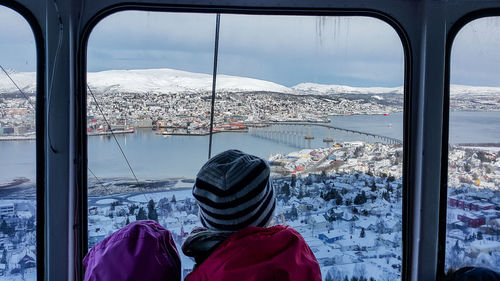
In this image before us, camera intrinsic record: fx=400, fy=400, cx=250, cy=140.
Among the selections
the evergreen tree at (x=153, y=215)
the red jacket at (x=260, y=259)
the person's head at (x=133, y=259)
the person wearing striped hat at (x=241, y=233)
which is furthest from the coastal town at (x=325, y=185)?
the red jacket at (x=260, y=259)

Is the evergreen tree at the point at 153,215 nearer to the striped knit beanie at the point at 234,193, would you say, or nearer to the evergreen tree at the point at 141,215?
the evergreen tree at the point at 141,215

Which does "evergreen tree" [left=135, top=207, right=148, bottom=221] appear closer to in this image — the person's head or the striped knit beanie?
the person's head

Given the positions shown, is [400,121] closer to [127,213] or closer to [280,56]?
[280,56]

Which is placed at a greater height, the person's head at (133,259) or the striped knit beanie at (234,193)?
the striped knit beanie at (234,193)

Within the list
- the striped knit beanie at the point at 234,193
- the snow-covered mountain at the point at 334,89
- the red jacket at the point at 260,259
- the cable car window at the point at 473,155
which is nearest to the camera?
the red jacket at the point at 260,259

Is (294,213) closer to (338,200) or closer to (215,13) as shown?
(338,200)

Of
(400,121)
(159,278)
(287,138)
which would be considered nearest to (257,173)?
(159,278)

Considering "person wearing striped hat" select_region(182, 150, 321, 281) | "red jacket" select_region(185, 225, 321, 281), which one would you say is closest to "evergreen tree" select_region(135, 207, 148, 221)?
"person wearing striped hat" select_region(182, 150, 321, 281)
